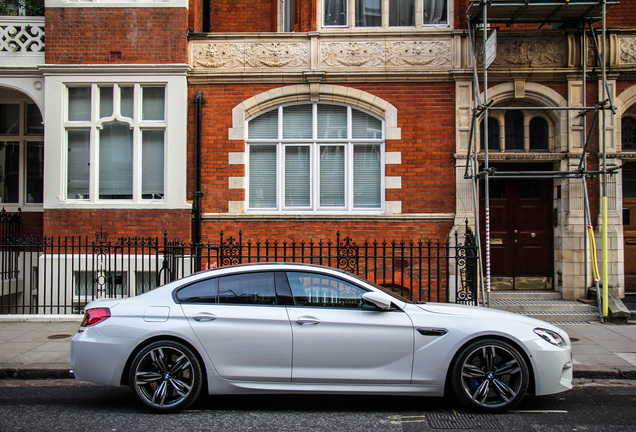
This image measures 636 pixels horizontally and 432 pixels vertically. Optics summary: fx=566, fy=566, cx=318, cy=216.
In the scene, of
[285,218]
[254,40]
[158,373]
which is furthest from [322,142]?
[158,373]

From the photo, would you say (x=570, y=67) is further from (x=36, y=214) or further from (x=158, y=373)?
(x=36, y=214)

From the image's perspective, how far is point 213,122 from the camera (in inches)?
457

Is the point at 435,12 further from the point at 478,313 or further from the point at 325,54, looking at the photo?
the point at 478,313

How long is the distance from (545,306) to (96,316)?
803 cm

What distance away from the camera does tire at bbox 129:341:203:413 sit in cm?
546

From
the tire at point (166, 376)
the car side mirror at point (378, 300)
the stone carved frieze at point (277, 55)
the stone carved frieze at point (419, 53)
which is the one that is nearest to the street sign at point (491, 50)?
the stone carved frieze at point (419, 53)

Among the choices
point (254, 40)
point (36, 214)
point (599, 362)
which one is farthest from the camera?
point (36, 214)

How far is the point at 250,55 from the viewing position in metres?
11.6

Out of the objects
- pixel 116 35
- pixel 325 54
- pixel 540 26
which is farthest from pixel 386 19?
pixel 116 35

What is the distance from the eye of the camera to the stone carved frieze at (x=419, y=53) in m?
11.3

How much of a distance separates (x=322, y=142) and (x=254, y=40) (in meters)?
2.50

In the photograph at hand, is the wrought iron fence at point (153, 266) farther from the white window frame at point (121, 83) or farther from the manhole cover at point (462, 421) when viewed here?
the manhole cover at point (462, 421)

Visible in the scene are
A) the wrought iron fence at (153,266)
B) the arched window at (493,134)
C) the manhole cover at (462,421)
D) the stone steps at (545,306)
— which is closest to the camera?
the manhole cover at (462,421)

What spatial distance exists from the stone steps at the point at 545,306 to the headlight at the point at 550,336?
471cm
